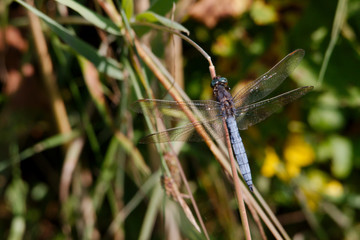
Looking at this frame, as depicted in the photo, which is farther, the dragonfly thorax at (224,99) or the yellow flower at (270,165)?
the yellow flower at (270,165)

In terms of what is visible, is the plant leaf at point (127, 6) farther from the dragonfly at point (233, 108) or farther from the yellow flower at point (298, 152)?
the yellow flower at point (298, 152)

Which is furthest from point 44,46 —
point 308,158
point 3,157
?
point 308,158

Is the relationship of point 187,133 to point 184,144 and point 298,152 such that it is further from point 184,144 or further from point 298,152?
point 298,152

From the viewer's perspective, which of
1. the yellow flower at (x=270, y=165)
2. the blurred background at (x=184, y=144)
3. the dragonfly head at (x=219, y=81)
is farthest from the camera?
the yellow flower at (x=270, y=165)

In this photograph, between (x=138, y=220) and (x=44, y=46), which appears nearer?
(x=44, y=46)

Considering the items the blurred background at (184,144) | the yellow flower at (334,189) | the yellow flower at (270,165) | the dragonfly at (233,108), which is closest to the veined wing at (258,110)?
the dragonfly at (233,108)

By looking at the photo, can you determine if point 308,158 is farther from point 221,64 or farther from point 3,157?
point 3,157

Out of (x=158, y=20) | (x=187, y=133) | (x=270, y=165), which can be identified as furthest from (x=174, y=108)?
(x=270, y=165)
